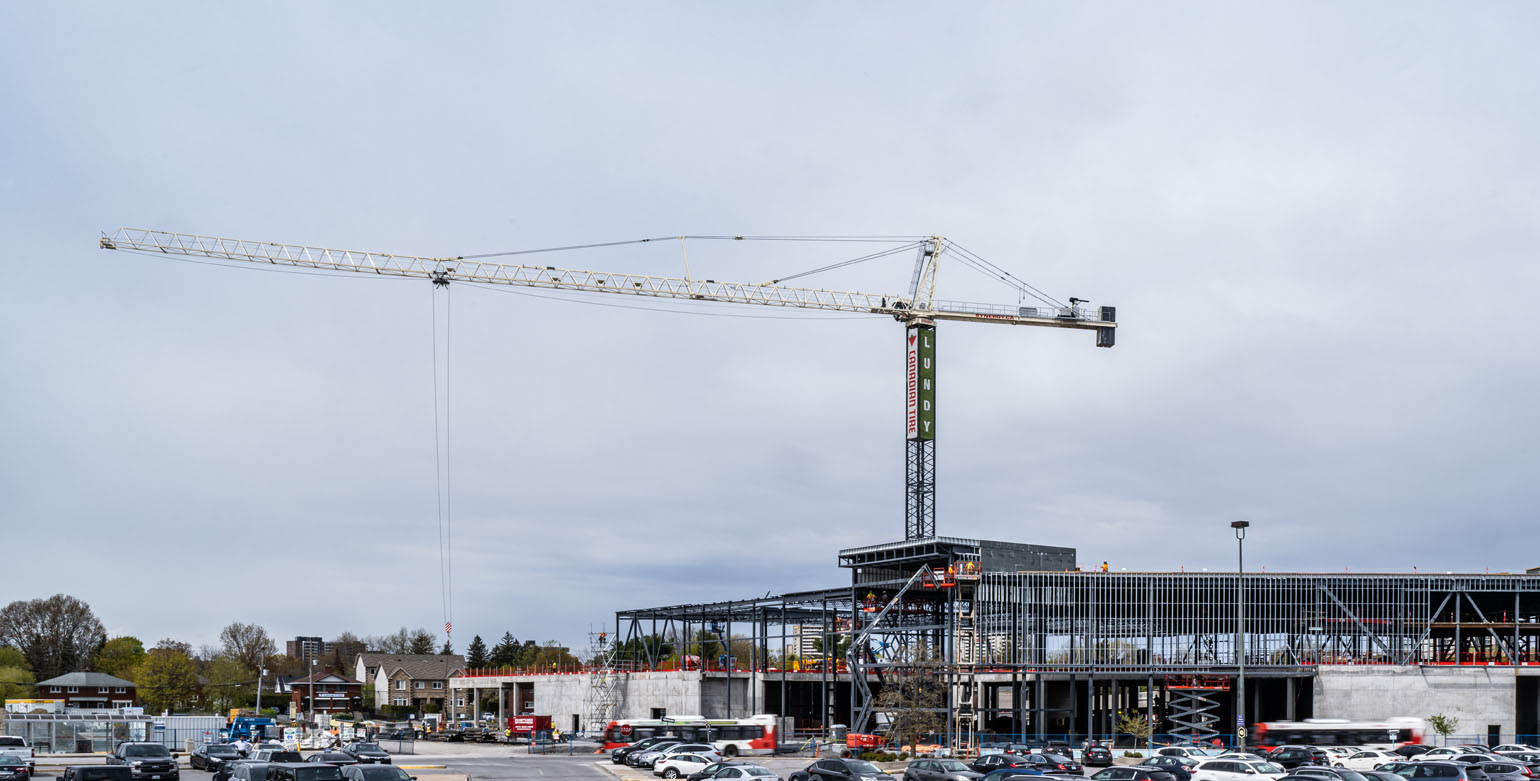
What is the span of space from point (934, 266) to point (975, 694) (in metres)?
47.7

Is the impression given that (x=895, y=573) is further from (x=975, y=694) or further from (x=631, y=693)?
(x=631, y=693)

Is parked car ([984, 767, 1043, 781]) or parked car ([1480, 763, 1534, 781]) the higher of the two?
parked car ([984, 767, 1043, 781])

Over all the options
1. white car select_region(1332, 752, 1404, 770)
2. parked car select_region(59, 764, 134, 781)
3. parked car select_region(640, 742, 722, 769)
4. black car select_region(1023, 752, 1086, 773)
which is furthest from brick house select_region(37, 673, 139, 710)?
white car select_region(1332, 752, 1404, 770)

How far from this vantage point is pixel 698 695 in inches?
4257

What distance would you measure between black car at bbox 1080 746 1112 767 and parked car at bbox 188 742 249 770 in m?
40.7

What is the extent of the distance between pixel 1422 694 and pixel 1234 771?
42.7m

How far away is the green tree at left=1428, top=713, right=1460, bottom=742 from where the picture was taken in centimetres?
8231

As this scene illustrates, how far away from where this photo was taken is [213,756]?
64.9 m

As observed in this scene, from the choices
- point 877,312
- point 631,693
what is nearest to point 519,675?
point 631,693

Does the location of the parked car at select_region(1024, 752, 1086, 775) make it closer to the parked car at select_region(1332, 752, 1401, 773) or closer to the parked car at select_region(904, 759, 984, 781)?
the parked car at select_region(904, 759, 984, 781)

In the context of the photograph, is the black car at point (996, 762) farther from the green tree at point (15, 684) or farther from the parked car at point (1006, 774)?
the green tree at point (15, 684)

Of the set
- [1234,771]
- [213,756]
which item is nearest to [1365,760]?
[1234,771]

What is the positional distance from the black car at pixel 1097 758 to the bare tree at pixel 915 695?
12.4m

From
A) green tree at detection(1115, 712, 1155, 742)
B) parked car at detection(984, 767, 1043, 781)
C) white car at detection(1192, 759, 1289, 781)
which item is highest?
parked car at detection(984, 767, 1043, 781)
